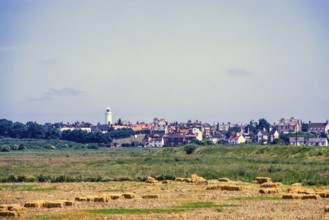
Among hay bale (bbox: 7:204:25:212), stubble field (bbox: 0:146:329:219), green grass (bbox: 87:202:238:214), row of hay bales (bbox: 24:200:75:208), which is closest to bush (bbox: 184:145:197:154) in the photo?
stubble field (bbox: 0:146:329:219)

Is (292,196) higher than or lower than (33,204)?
higher

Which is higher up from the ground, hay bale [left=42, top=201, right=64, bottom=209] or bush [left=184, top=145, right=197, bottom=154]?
bush [left=184, top=145, right=197, bottom=154]

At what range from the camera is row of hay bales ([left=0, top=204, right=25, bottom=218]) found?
37062 millimetres

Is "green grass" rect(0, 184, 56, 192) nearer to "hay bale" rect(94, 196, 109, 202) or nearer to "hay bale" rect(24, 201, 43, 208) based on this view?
"hay bale" rect(94, 196, 109, 202)

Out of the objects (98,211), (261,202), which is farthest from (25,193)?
(261,202)

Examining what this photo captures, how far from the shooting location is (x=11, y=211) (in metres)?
37.4

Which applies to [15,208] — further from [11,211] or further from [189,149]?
[189,149]

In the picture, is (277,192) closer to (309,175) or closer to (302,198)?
(302,198)

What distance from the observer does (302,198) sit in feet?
148

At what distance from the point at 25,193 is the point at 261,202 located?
17202 mm

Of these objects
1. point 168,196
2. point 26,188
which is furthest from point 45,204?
point 26,188

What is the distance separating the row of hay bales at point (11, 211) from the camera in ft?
122

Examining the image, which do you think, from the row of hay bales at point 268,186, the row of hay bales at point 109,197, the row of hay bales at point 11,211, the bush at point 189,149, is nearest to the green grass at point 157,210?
the row of hay bales at point 11,211

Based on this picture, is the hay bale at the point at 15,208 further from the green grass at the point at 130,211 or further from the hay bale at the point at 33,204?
the green grass at the point at 130,211
